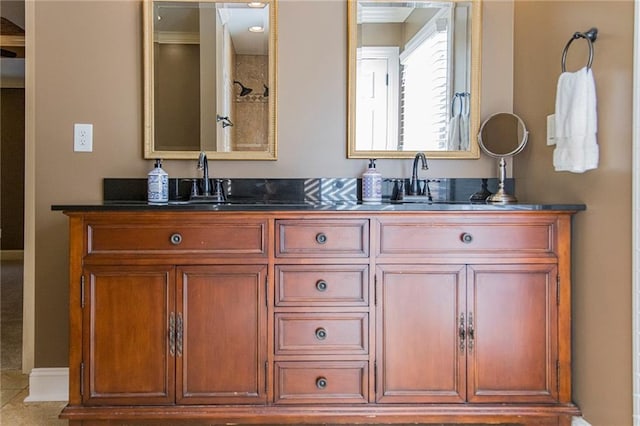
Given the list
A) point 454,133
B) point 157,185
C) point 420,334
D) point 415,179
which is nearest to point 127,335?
point 157,185

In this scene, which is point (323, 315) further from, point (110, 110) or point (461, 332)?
point (110, 110)

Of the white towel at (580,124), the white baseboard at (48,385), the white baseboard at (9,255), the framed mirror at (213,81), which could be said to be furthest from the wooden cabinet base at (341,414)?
the white baseboard at (9,255)

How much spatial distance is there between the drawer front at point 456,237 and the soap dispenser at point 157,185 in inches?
36.6

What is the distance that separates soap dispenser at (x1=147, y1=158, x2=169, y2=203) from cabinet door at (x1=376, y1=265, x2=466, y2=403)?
3.14ft

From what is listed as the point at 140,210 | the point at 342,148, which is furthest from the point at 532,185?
the point at 140,210

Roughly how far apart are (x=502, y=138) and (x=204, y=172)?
4.25 feet

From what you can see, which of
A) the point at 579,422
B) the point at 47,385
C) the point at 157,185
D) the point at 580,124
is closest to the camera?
the point at 580,124

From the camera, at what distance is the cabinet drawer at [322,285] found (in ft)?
5.39

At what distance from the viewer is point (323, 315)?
1646 mm

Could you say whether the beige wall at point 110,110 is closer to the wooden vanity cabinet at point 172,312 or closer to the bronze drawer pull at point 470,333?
the wooden vanity cabinet at point 172,312

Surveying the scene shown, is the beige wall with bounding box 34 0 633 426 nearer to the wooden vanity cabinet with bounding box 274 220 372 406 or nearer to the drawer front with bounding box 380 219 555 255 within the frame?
the drawer front with bounding box 380 219 555 255

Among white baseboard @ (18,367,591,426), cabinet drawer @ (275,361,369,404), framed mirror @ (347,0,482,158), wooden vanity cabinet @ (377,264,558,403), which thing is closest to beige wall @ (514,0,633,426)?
wooden vanity cabinet @ (377,264,558,403)

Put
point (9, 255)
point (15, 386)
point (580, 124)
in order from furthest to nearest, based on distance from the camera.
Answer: point (9, 255), point (15, 386), point (580, 124)

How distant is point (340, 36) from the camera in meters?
2.13
